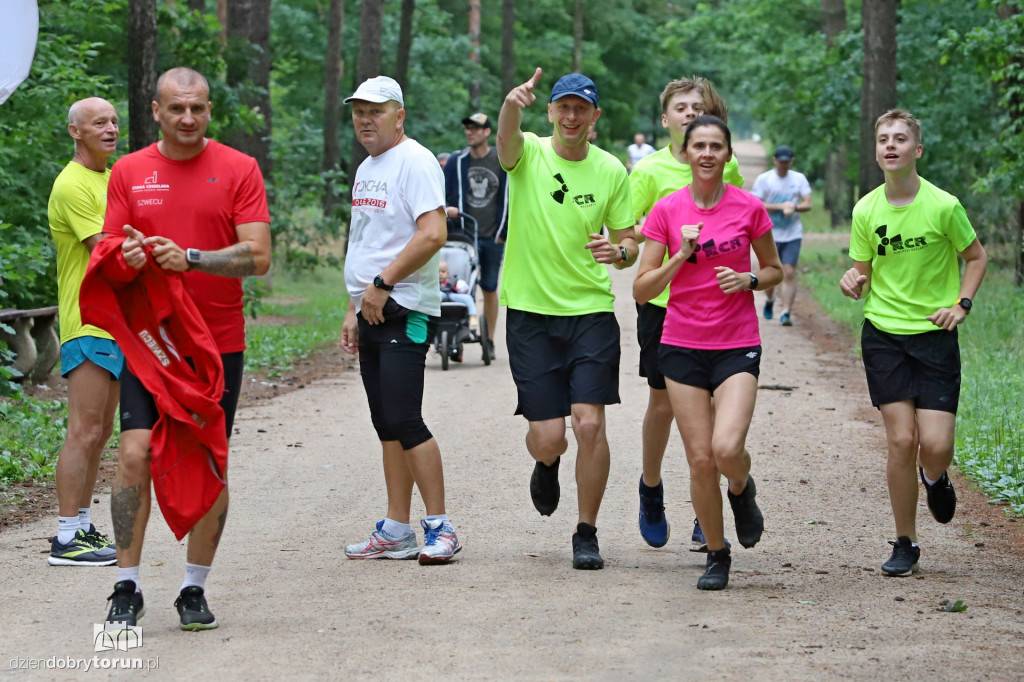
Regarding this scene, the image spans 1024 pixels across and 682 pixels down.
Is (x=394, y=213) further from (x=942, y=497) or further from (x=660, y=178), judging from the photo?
(x=942, y=497)

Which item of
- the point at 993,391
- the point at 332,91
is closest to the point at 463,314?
the point at 993,391

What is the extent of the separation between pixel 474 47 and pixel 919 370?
40307 millimetres

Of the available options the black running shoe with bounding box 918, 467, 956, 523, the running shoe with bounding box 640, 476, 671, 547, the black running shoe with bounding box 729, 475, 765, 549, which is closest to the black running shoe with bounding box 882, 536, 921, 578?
the black running shoe with bounding box 918, 467, 956, 523

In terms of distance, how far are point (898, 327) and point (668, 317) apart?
1160mm

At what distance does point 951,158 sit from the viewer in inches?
1040

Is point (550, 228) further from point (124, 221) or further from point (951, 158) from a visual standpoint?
point (951, 158)

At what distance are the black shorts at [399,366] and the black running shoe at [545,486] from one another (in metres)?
0.60

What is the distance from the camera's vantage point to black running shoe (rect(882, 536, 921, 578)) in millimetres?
6488

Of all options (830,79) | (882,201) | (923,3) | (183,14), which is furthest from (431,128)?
(882,201)

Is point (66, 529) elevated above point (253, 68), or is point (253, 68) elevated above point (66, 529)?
point (253, 68)

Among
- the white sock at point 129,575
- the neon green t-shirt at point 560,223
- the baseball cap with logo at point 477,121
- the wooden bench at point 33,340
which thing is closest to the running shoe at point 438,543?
the neon green t-shirt at point 560,223

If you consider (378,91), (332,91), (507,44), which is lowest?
(378,91)

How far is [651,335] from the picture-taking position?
711 cm
